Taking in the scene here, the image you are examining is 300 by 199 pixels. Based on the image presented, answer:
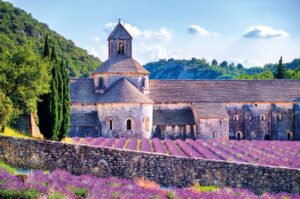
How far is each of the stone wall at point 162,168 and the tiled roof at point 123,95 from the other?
26287 millimetres

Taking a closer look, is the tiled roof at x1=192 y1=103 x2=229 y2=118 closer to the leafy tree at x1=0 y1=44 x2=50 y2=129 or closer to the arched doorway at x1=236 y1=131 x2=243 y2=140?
the arched doorway at x1=236 y1=131 x2=243 y2=140

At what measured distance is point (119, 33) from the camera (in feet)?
176

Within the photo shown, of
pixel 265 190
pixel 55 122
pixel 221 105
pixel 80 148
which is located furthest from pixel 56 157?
pixel 221 105

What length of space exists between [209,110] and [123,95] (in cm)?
1065

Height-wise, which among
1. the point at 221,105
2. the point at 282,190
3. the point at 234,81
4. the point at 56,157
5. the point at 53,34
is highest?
the point at 53,34

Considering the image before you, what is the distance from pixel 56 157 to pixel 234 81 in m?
40.5

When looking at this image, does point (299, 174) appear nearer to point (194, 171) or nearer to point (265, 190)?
point (265, 190)

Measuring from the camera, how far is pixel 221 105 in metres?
51.2

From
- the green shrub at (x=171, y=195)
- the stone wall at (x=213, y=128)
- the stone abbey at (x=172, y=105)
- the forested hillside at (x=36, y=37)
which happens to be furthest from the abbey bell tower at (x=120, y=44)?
the green shrub at (x=171, y=195)

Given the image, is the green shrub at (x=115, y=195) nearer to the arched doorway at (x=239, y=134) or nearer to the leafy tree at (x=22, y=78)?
the leafy tree at (x=22, y=78)

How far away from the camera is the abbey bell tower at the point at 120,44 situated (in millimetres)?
52969

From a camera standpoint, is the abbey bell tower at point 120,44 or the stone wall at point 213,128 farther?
the abbey bell tower at point 120,44

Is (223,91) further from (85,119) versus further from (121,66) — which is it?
(85,119)

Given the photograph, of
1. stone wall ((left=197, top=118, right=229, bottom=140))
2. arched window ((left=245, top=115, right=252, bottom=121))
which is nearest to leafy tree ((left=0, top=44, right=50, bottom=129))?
stone wall ((left=197, top=118, right=229, bottom=140))
